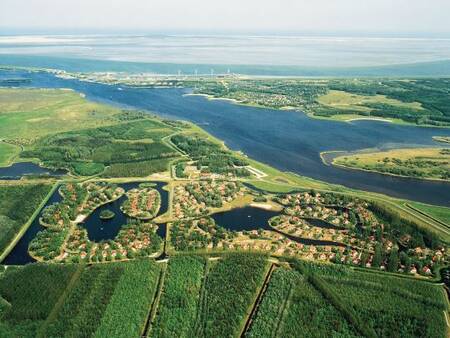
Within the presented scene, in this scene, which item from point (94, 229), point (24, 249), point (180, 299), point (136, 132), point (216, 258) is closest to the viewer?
point (180, 299)

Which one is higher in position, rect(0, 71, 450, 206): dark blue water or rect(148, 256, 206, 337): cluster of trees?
rect(0, 71, 450, 206): dark blue water

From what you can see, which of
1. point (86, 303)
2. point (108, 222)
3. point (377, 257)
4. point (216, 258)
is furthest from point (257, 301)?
point (108, 222)

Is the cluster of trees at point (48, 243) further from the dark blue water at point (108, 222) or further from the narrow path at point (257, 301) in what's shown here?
the narrow path at point (257, 301)

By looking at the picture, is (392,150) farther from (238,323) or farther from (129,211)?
(238,323)

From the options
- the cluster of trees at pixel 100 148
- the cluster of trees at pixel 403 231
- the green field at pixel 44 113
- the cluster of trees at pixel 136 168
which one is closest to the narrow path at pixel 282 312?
the cluster of trees at pixel 403 231

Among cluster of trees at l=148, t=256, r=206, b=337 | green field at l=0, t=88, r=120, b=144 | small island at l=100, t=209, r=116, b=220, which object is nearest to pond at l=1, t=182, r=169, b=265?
small island at l=100, t=209, r=116, b=220

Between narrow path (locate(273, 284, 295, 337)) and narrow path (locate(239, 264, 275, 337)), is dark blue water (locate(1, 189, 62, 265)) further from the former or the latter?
narrow path (locate(273, 284, 295, 337))

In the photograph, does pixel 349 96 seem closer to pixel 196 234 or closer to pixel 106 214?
pixel 196 234
